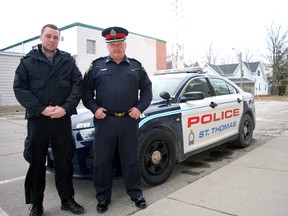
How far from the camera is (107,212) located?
132 inches

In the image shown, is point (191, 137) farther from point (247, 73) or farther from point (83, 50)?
point (247, 73)

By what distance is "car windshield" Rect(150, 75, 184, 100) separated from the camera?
4.69 m

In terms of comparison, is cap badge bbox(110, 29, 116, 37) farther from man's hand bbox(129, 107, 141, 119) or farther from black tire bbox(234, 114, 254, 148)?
black tire bbox(234, 114, 254, 148)

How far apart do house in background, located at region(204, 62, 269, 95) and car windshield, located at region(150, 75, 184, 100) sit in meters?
47.7

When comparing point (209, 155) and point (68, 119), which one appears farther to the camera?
point (209, 155)

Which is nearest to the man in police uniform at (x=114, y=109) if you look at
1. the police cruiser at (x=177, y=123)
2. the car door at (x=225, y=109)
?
the police cruiser at (x=177, y=123)

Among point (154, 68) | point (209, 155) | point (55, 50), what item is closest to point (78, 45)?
point (154, 68)

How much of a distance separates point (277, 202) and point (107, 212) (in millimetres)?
1977

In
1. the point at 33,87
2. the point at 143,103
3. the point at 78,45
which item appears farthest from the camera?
the point at 78,45

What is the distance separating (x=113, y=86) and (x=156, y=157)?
1.24 m

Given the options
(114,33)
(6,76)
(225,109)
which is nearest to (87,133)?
(114,33)

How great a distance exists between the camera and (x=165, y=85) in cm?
492

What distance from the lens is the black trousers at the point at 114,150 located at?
3359 mm

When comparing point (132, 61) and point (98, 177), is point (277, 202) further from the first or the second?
point (132, 61)
